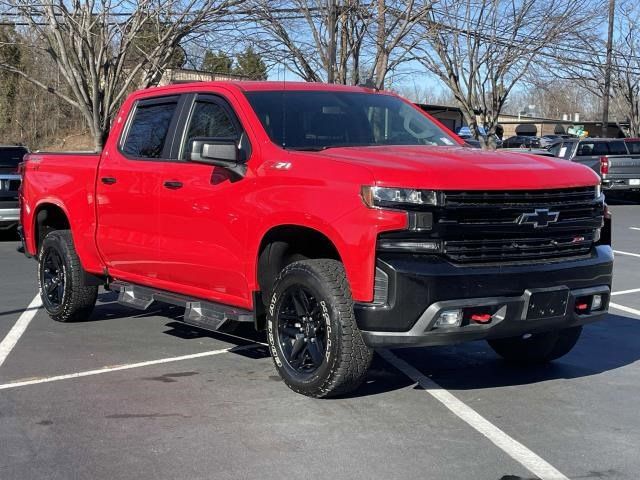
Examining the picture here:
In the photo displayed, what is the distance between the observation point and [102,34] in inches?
738

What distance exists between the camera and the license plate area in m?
5.24

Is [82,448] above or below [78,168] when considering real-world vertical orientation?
below

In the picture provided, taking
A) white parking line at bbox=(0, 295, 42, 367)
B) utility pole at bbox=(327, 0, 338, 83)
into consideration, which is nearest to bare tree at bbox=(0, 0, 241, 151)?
utility pole at bbox=(327, 0, 338, 83)

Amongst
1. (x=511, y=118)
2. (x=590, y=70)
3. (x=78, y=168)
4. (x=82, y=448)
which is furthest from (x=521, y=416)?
(x=511, y=118)

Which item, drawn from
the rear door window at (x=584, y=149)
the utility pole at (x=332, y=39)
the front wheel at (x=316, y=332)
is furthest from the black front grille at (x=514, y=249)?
the rear door window at (x=584, y=149)

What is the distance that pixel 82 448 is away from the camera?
4.79 meters

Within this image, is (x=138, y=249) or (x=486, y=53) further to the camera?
(x=486, y=53)

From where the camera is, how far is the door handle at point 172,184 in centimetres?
648

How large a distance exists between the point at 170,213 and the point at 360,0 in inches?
581

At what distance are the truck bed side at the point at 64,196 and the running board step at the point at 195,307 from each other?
68 cm

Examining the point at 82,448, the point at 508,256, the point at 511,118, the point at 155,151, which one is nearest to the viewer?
the point at 82,448

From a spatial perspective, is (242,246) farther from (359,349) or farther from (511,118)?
(511,118)

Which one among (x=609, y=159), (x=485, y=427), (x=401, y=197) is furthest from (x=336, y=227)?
(x=609, y=159)

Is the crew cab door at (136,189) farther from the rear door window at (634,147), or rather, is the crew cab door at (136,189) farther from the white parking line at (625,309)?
the rear door window at (634,147)
